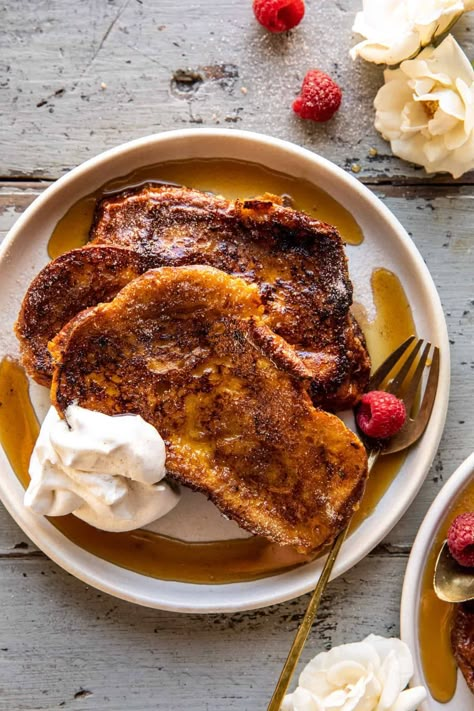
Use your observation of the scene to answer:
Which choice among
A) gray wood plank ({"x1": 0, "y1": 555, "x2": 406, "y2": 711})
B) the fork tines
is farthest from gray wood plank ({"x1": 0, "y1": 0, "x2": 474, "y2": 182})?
gray wood plank ({"x1": 0, "y1": 555, "x2": 406, "y2": 711})

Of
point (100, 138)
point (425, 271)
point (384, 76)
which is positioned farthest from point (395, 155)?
point (100, 138)

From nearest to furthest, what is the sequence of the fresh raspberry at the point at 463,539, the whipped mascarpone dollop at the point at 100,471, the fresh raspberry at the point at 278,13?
the whipped mascarpone dollop at the point at 100,471 → the fresh raspberry at the point at 463,539 → the fresh raspberry at the point at 278,13

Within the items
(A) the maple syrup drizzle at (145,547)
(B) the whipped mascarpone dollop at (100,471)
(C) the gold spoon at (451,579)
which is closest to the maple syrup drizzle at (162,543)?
(A) the maple syrup drizzle at (145,547)

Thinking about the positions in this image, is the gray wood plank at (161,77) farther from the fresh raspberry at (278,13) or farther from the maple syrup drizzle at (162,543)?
the maple syrup drizzle at (162,543)

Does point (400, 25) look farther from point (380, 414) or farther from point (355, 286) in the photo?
point (380, 414)

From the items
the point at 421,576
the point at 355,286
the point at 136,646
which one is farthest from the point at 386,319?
the point at 136,646

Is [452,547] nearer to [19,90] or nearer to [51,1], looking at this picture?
[19,90]

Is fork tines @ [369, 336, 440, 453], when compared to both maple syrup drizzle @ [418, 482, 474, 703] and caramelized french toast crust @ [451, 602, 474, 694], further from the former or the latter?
caramelized french toast crust @ [451, 602, 474, 694]
